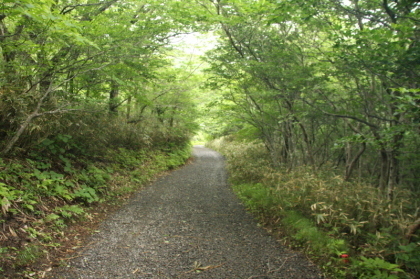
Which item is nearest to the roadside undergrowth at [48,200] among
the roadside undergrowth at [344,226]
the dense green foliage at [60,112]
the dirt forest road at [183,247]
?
the dense green foliage at [60,112]

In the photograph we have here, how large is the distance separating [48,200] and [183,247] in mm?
2586

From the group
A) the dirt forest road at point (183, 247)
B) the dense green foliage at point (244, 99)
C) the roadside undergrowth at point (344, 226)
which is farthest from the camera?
the dense green foliage at point (244, 99)

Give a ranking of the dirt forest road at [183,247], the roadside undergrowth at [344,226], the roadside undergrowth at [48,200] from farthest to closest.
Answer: the dirt forest road at [183,247] → the roadside undergrowth at [48,200] → the roadside undergrowth at [344,226]

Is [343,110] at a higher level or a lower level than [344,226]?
higher

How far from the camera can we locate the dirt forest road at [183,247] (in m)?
3.23

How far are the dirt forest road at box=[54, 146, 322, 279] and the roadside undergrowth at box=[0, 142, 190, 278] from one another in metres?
0.41

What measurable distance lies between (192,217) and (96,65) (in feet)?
12.9

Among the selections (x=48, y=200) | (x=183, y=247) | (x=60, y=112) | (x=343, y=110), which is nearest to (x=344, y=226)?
(x=183, y=247)

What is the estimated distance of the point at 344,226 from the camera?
3.83 meters

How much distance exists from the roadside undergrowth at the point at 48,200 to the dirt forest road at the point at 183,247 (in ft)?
1.34

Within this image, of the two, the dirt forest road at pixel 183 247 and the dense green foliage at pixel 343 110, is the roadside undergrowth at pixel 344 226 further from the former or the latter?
the dirt forest road at pixel 183 247

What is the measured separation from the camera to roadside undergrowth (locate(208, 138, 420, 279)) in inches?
116

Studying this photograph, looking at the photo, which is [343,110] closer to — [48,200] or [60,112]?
[60,112]

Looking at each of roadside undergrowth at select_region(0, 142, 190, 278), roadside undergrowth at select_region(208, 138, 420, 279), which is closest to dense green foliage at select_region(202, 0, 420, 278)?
roadside undergrowth at select_region(208, 138, 420, 279)
